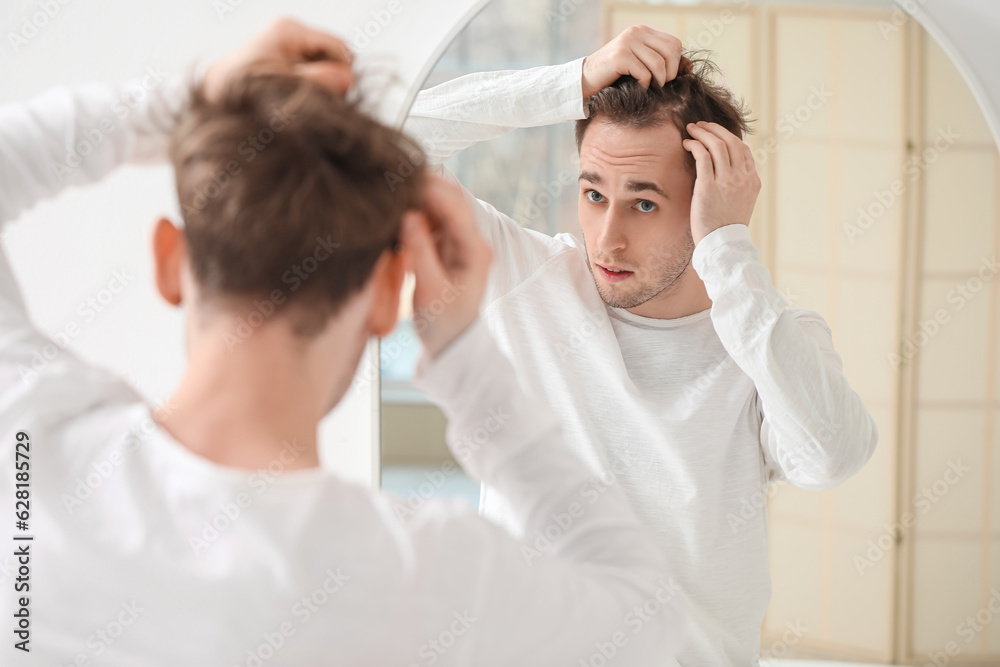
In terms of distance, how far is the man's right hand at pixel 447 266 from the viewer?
500 mm

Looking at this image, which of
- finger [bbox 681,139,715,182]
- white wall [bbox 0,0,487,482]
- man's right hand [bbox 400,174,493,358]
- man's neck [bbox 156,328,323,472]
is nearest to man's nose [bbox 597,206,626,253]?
finger [bbox 681,139,715,182]

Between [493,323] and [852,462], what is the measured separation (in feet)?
1.38

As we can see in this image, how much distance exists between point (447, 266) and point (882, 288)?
64 cm

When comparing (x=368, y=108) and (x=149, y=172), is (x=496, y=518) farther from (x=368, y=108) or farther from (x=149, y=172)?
(x=149, y=172)

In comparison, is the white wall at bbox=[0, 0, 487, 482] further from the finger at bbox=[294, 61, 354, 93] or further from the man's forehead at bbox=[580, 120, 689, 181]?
the finger at bbox=[294, 61, 354, 93]

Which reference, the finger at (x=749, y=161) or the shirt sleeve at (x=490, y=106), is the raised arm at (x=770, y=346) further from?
the shirt sleeve at (x=490, y=106)

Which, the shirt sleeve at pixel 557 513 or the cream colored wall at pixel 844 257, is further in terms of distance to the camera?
the cream colored wall at pixel 844 257

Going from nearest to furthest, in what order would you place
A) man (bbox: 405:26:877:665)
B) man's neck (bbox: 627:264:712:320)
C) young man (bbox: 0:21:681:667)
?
young man (bbox: 0:21:681:667)
man (bbox: 405:26:877:665)
man's neck (bbox: 627:264:712:320)

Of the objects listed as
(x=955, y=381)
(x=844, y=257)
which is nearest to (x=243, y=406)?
(x=844, y=257)

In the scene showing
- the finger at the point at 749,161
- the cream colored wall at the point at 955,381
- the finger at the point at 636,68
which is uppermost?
the finger at the point at 636,68

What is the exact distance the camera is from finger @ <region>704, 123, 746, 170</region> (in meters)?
0.83

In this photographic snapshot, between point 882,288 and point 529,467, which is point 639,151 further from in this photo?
point 529,467

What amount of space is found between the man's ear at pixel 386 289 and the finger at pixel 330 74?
0.11m

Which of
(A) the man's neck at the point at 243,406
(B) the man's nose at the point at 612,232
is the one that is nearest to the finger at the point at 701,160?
(B) the man's nose at the point at 612,232
